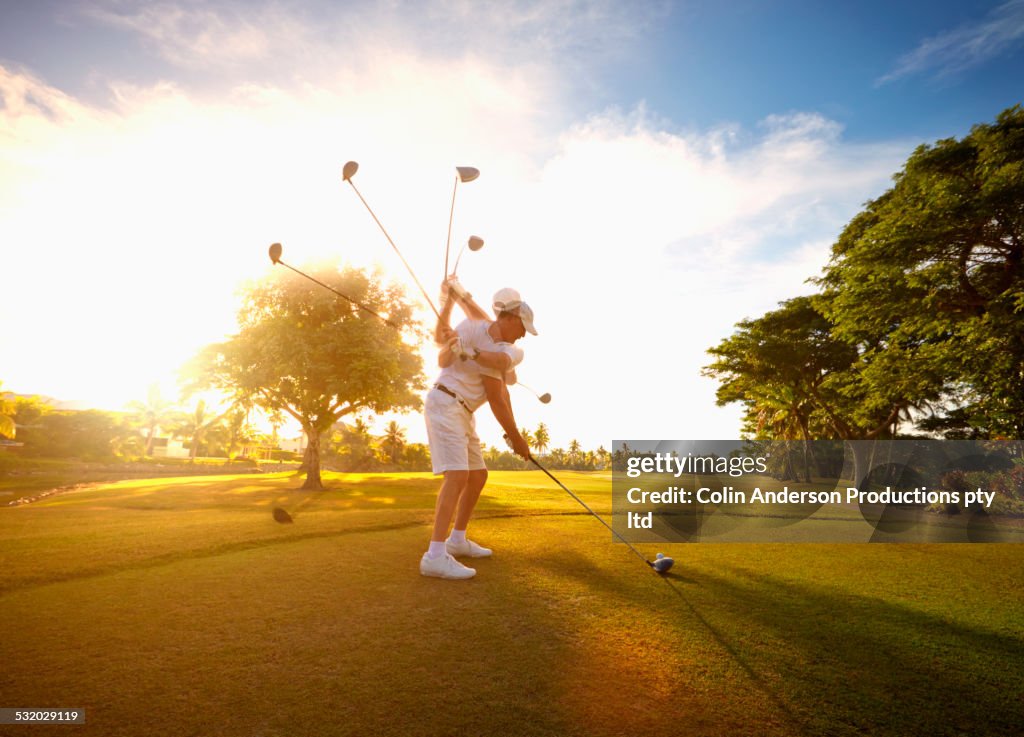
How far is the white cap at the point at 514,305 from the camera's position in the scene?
18.1ft

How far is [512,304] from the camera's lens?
5523 mm

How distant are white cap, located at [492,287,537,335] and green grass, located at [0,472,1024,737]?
266 centimetres

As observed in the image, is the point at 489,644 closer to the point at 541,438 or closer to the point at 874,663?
the point at 874,663

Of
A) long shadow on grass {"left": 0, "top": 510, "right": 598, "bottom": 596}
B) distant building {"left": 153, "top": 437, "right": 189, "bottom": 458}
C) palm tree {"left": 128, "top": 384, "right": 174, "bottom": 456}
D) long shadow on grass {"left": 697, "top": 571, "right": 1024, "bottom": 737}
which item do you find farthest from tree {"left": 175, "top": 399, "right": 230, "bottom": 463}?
long shadow on grass {"left": 697, "top": 571, "right": 1024, "bottom": 737}

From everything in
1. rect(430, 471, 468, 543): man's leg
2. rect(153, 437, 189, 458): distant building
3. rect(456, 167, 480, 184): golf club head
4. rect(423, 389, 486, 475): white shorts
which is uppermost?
rect(456, 167, 480, 184): golf club head

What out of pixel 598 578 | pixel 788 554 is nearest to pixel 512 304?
pixel 598 578

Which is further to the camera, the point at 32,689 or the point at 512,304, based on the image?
the point at 512,304

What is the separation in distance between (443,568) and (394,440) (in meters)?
81.8

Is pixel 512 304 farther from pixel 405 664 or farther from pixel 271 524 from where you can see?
pixel 271 524

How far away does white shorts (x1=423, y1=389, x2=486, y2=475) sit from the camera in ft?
17.5

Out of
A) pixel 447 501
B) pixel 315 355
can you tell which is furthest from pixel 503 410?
pixel 315 355

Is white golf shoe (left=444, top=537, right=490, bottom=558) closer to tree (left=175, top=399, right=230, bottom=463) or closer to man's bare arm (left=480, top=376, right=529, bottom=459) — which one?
man's bare arm (left=480, top=376, right=529, bottom=459)

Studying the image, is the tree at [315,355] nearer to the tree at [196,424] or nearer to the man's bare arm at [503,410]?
the man's bare arm at [503,410]

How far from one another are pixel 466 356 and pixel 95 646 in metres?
3.45
